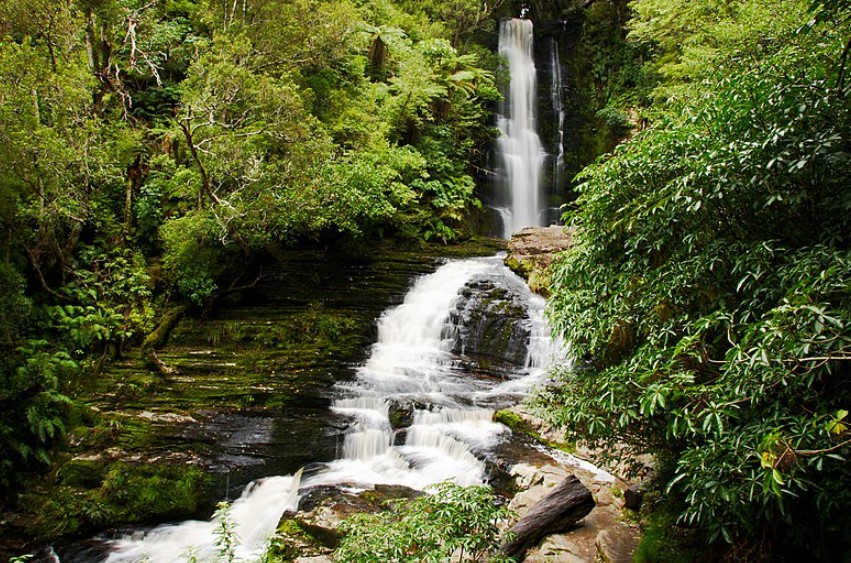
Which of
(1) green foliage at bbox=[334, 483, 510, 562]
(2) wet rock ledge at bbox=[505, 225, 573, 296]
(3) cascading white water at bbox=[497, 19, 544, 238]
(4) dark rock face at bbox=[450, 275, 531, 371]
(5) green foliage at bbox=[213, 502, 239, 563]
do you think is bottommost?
(5) green foliage at bbox=[213, 502, 239, 563]

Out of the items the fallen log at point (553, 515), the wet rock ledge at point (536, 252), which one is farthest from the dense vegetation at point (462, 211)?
the wet rock ledge at point (536, 252)

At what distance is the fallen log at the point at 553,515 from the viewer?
480cm

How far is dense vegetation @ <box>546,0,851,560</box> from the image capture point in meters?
2.58

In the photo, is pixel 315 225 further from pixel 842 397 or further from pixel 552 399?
pixel 842 397

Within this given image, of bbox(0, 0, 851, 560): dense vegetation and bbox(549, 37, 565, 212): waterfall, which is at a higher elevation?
bbox(549, 37, 565, 212): waterfall

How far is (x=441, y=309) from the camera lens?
11.7 m

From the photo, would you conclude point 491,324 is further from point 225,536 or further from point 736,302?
point 736,302

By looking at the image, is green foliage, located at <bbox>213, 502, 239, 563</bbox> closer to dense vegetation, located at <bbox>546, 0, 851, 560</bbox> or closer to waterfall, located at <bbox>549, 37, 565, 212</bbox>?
dense vegetation, located at <bbox>546, 0, 851, 560</bbox>

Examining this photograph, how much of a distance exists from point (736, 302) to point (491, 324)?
766 cm

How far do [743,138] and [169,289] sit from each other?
35.5 ft

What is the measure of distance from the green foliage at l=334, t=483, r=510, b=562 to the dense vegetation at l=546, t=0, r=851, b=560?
1236 mm

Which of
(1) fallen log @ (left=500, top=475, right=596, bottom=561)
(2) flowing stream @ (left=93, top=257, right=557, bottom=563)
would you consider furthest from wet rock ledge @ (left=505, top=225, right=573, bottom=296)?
(1) fallen log @ (left=500, top=475, right=596, bottom=561)

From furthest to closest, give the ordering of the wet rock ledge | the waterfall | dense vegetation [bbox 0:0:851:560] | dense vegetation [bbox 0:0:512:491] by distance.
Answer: the waterfall, the wet rock ledge, dense vegetation [bbox 0:0:512:491], dense vegetation [bbox 0:0:851:560]

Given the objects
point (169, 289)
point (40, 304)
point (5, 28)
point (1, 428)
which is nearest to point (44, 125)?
point (5, 28)
